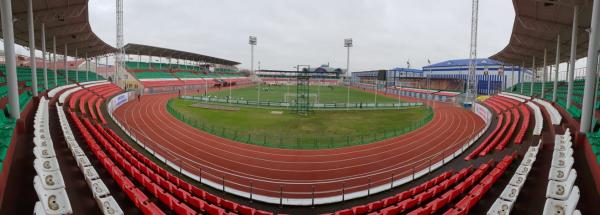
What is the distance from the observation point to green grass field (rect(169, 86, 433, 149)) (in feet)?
72.8

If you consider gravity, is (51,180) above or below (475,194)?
above

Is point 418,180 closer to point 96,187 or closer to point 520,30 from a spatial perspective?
point 96,187

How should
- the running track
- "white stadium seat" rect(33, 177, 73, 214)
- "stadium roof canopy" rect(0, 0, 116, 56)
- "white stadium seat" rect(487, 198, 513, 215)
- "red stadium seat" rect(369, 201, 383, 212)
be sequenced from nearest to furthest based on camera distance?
1. "white stadium seat" rect(33, 177, 73, 214)
2. "white stadium seat" rect(487, 198, 513, 215)
3. "red stadium seat" rect(369, 201, 383, 212)
4. the running track
5. "stadium roof canopy" rect(0, 0, 116, 56)

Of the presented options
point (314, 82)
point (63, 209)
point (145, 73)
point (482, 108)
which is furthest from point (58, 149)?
point (314, 82)

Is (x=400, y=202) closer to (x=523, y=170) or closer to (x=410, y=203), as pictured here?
(x=410, y=203)

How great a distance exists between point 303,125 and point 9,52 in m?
21.1

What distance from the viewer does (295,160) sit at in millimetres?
17406

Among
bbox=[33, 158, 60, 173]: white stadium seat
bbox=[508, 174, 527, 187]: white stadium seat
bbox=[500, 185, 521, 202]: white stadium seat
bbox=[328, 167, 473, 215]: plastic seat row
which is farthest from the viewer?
bbox=[508, 174, 527, 187]: white stadium seat

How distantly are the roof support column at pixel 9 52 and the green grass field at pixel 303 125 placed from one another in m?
12.0

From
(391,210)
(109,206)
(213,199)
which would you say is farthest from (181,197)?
(391,210)

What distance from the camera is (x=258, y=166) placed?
16.2m

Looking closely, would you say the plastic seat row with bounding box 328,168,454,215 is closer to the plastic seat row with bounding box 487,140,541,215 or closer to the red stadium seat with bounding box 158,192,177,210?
the plastic seat row with bounding box 487,140,541,215

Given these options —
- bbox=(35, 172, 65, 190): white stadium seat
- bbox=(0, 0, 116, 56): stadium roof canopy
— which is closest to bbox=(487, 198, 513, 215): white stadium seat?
bbox=(35, 172, 65, 190): white stadium seat

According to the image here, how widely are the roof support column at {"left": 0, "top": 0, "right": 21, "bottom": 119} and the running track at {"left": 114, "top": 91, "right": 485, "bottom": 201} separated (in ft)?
21.1
